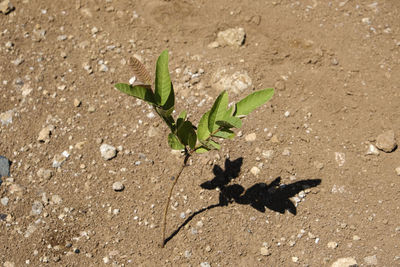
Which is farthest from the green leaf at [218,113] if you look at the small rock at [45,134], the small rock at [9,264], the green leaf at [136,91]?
the small rock at [9,264]

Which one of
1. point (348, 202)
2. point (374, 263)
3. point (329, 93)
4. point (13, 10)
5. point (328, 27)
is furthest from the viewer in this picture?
point (13, 10)

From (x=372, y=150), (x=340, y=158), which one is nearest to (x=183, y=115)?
(x=340, y=158)

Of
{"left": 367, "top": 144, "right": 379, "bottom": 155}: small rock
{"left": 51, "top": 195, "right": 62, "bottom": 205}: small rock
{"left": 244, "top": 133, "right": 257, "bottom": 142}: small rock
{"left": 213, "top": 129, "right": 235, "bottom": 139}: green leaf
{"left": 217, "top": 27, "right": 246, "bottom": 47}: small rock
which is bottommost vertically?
{"left": 367, "top": 144, "right": 379, "bottom": 155}: small rock

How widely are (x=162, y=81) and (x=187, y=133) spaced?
300 millimetres

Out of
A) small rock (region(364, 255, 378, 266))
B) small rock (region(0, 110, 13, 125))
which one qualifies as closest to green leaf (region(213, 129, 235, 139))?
small rock (region(364, 255, 378, 266))

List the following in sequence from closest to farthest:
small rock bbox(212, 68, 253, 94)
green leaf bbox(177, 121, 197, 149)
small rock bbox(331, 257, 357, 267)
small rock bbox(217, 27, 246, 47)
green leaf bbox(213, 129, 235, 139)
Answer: green leaf bbox(213, 129, 235, 139)
green leaf bbox(177, 121, 197, 149)
small rock bbox(331, 257, 357, 267)
small rock bbox(212, 68, 253, 94)
small rock bbox(217, 27, 246, 47)

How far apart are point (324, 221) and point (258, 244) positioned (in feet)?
1.42

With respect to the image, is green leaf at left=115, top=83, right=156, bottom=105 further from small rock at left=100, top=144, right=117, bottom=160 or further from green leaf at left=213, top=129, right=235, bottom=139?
small rock at left=100, top=144, right=117, bottom=160

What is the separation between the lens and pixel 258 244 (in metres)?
2.27

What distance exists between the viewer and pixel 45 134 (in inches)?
102

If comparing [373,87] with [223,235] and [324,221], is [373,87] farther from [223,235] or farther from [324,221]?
[223,235]

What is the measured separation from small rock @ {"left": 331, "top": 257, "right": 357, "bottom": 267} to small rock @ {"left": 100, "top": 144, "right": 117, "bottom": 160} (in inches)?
60.3

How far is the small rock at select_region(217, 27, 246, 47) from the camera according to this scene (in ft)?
9.29

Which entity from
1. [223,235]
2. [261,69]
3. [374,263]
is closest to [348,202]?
[374,263]
